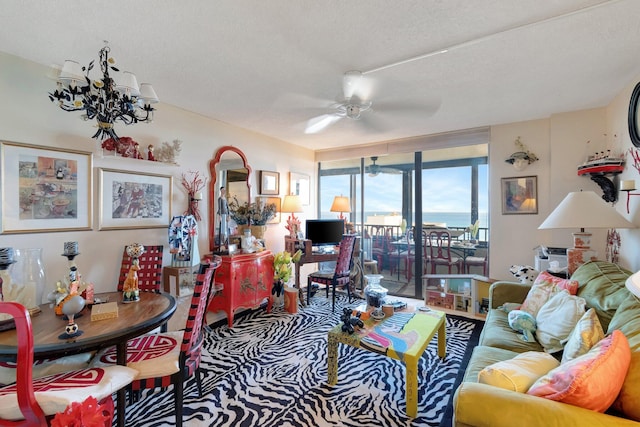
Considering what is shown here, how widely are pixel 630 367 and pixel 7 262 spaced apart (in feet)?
10.3

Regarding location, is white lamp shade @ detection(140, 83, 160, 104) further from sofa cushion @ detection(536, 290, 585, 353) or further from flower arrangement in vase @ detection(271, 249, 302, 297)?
sofa cushion @ detection(536, 290, 585, 353)

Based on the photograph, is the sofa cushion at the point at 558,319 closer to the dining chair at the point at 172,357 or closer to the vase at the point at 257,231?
the dining chair at the point at 172,357

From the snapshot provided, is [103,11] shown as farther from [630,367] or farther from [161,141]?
[630,367]

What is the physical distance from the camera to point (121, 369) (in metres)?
1.50

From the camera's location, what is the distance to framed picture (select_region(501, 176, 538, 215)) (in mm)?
3422

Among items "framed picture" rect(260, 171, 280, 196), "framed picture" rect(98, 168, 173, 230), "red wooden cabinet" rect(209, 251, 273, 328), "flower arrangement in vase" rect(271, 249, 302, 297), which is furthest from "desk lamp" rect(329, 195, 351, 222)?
"framed picture" rect(98, 168, 173, 230)

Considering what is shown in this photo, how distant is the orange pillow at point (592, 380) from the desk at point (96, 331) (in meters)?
1.99

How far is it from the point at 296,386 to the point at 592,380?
181cm

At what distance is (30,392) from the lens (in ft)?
3.70

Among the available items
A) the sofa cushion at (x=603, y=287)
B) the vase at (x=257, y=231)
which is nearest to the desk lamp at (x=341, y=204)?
the vase at (x=257, y=231)

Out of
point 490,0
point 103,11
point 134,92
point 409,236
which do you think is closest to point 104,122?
point 134,92

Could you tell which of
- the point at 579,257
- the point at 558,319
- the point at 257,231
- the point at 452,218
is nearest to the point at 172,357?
the point at 257,231

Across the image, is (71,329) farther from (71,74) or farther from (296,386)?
(296,386)

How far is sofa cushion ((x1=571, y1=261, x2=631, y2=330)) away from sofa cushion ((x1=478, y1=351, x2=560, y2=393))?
673mm
